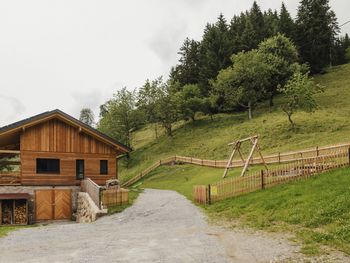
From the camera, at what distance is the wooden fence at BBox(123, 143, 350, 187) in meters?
31.1

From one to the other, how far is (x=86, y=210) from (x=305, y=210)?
15.4m

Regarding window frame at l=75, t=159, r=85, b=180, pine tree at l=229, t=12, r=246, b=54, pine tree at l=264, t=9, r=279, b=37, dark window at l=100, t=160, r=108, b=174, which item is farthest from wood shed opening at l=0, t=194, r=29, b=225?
pine tree at l=264, t=9, r=279, b=37

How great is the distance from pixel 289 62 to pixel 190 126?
75.5 ft

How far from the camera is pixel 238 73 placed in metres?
69.0

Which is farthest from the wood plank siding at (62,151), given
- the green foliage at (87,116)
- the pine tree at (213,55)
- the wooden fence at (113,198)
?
the green foliage at (87,116)

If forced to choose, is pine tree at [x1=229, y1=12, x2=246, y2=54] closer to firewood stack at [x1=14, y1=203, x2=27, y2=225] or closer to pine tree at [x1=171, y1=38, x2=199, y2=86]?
pine tree at [x1=171, y1=38, x2=199, y2=86]

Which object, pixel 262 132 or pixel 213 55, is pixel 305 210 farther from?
pixel 213 55

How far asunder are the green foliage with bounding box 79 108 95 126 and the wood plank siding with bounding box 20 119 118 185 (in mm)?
129653

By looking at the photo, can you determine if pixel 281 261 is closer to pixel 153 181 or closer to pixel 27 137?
pixel 27 137

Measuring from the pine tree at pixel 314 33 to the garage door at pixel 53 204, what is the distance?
2916 inches

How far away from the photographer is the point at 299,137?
49250 mm

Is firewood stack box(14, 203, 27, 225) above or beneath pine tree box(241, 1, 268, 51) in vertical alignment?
beneath

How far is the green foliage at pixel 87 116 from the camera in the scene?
162000 mm

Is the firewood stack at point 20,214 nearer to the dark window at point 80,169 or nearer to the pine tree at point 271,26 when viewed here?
the dark window at point 80,169
